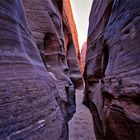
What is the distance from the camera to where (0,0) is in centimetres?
262

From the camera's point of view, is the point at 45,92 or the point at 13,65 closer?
the point at 13,65

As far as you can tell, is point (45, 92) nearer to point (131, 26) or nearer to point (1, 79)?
point (1, 79)

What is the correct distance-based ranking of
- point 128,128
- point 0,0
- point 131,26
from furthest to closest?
1. point 131,26
2. point 128,128
3. point 0,0

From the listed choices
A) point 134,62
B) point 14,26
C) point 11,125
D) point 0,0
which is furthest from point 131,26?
point 11,125

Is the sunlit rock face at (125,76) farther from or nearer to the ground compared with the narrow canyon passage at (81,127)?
farther from the ground

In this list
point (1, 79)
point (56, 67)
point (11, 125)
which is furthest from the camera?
point (56, 67)

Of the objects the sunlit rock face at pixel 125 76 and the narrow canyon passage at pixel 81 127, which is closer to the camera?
the sunlit rock face at pixel 125 76

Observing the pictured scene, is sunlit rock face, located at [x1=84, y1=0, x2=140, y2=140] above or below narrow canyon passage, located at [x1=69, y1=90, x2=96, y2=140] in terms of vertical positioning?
above

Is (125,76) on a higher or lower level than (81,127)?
higher

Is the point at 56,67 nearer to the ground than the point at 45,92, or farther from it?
farther from it

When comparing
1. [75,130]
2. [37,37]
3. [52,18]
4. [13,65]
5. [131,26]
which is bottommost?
[75,130]

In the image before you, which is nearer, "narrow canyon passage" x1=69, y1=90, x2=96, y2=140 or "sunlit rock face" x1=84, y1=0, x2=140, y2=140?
"sunlit rock face" x1=84, y1=0, x2=140, y2=140

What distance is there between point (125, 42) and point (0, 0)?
98.5 inches

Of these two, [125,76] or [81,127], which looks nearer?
[125,76]
